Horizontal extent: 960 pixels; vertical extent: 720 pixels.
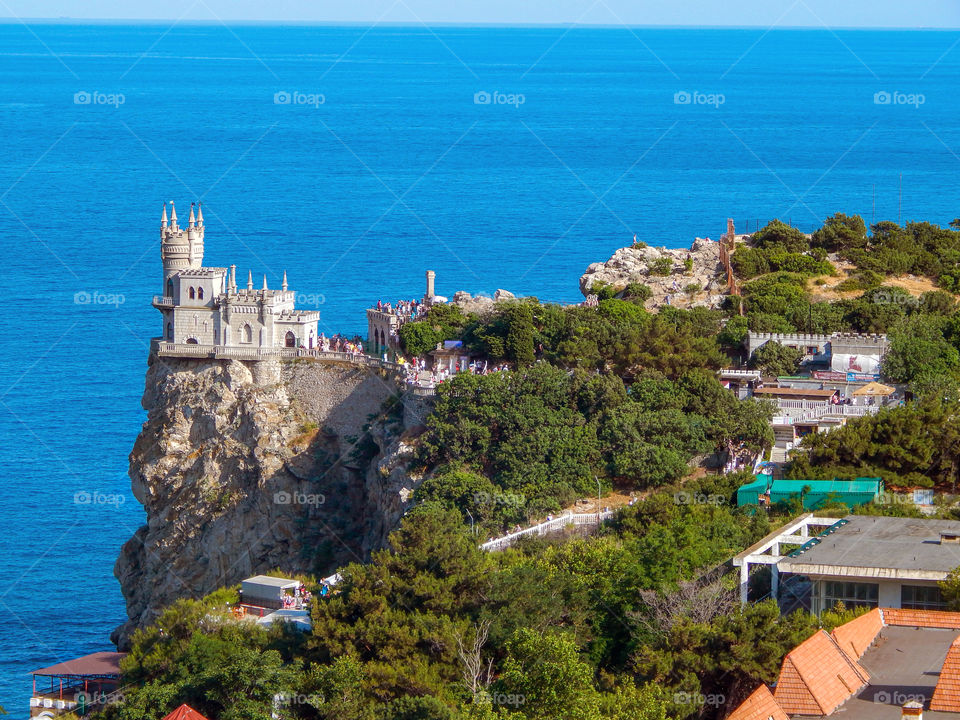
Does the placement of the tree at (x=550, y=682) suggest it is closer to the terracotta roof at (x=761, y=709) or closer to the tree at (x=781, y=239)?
the terracotta roof at (x=761, y=709)

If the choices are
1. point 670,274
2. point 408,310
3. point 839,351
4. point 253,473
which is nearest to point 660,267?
point 670,274

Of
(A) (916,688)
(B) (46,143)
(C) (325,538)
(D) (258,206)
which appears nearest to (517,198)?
(D) (258,206)

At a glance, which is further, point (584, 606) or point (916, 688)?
point (584, 606)

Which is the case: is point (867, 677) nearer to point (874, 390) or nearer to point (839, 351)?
point (874, 390)

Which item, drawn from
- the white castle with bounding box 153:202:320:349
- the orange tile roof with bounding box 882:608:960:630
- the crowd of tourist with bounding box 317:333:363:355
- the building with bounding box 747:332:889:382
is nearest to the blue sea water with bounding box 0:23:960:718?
the white castle with bounding box 153:202:320:349

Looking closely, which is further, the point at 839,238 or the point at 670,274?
the point at 839,238

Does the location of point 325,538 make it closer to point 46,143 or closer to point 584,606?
point 584,606
